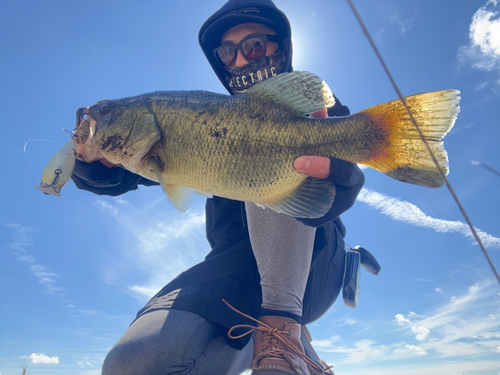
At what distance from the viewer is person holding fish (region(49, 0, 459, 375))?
172 centimetres

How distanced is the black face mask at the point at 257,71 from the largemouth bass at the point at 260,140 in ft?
3.86

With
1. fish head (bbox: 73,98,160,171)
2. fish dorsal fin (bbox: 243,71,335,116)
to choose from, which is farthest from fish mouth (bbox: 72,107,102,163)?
fish dorsal fin (bbox: 243,71,335,116)

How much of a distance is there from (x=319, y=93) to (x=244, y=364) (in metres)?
2.52

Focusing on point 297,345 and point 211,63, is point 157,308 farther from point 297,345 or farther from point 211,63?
point 211,63

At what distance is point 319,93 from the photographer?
1.90 metres

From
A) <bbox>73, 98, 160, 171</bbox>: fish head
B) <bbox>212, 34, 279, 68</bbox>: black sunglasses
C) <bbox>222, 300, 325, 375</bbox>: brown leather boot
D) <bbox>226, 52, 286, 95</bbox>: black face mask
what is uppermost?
<bbox>212, 34, 279, 68</bbox>: black sunglasses

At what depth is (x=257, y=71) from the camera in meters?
2.99

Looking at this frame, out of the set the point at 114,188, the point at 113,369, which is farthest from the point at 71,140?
the point at 113,369

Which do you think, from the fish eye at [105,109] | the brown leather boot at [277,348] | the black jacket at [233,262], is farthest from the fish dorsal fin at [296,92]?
the brown leather boot at [277,348]

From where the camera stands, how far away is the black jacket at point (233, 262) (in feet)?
6.57

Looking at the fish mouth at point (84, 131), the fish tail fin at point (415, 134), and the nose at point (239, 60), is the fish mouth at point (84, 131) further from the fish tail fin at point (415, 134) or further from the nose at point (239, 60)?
the fish tail fin at point (415, 134)

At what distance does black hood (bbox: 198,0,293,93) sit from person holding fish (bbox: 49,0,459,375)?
5.34 ft

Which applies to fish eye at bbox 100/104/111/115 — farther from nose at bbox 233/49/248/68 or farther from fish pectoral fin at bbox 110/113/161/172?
nose at bbox 233/49/248/68

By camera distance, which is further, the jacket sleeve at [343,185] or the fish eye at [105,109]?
the fish eye at [105,109]
